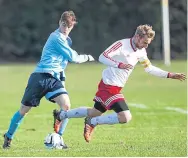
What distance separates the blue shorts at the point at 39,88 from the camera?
10.8 metres

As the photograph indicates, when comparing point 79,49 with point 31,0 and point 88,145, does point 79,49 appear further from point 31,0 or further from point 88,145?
point 88,145

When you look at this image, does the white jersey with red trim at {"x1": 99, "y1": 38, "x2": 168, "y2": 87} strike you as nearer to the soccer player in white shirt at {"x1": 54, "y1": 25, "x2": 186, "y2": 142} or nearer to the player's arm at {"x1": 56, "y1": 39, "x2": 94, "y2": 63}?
the soccer player in white shirt at {"x1": 54, "y1": 25, "x2": 186, "y2": 142}

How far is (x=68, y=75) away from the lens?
102 ft

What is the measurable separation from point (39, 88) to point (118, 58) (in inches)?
47.7

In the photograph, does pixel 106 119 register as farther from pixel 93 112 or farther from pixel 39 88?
pixel 39 88

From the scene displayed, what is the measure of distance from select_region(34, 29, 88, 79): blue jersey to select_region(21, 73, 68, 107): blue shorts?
3.7 inches

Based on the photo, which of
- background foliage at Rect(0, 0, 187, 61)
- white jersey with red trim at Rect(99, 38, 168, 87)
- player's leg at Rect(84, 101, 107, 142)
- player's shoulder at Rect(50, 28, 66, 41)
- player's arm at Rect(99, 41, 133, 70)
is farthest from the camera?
background foliage at Rect(0, 0, 187, 61)

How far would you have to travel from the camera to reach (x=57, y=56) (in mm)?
10844

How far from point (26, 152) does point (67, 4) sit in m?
37.6

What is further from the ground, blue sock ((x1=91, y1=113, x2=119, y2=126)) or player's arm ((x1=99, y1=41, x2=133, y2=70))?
player's arm ((x1=99, y1=41, x2=133, y2=70))

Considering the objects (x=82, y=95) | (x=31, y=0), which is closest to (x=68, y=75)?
(x=82, y=95)

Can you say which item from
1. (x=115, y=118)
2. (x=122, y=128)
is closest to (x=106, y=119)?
(x=115, y=118)

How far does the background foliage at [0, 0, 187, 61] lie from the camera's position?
46094 millimetres

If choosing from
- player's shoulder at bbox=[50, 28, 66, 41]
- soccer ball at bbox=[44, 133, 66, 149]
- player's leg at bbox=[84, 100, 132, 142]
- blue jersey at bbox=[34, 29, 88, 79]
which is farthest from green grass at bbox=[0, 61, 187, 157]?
player's shoulder at bbox=[50, 28, 66, 41]
